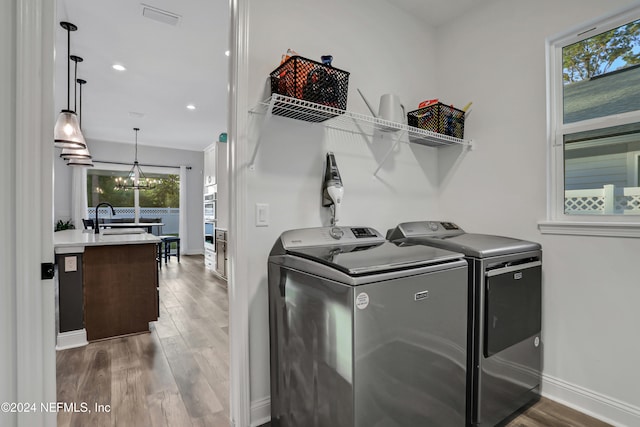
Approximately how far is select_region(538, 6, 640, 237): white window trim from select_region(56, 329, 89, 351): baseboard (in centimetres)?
365

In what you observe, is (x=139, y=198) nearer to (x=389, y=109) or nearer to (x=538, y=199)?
(x=389, y=109)

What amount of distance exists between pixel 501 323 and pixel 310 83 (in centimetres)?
159

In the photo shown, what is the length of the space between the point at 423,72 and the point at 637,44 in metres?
1.21

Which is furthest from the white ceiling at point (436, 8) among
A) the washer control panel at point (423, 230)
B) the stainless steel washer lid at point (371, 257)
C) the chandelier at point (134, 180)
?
the chandelier at point (134, 180)

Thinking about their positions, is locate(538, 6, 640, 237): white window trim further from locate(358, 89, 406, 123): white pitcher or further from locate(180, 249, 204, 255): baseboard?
locate(180, 249, 204, 255): baseboard

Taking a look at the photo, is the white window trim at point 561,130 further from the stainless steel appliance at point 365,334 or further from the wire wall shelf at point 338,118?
the stainless steel appliance at point 365,334

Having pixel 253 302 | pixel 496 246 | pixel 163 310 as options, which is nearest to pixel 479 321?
pixel 496 246

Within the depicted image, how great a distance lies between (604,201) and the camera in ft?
5.84

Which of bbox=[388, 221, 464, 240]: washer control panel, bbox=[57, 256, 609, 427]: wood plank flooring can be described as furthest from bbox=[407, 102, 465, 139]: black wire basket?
bbox=[57, 256, 609, 427]: wood plank flooring

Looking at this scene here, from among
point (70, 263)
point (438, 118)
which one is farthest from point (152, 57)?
point (438, 118)

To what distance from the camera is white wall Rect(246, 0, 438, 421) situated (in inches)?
65.7

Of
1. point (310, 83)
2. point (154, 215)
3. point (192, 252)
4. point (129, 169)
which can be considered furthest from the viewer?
point (192, 252)

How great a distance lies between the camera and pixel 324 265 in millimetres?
1242

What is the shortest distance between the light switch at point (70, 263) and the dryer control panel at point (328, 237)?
218cm
